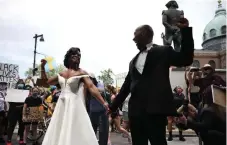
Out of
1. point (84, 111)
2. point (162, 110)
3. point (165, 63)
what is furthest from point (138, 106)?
point (84, 111)

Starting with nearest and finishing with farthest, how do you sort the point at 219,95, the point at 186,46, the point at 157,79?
1. the point at 219,95
2. the point at 186,46
3. the point at 157,79

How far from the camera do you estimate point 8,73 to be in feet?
48.8

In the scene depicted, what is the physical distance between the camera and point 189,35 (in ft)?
10.1

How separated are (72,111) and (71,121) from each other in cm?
16

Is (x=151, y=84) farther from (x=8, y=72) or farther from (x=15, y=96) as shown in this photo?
(x=8, y=72)

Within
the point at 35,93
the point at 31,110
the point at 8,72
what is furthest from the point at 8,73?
the point at 31,110

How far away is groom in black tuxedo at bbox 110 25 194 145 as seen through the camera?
3.12m

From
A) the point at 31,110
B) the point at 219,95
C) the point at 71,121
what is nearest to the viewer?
the point at 219,95

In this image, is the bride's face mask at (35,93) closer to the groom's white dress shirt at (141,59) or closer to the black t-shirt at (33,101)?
the black t-shirt at (33,101)

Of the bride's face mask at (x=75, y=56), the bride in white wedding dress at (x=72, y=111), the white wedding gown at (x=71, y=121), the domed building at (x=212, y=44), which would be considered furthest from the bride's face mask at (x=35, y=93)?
the domed building at (x=212, y=44)

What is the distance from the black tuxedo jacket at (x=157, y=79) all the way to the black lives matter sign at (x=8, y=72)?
1244 cm

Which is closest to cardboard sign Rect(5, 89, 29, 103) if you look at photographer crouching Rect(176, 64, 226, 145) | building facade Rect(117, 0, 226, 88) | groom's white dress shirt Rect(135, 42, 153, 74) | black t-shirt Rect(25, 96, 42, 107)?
black t-shirt Rect(25, 96, 42, 107)

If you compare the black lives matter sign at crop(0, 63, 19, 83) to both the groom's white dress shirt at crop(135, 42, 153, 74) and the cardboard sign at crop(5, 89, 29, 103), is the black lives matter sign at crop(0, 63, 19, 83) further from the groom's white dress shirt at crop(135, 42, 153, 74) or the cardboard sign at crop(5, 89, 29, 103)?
the groom's white dress shirt at crop(135, 42, 153, 74)

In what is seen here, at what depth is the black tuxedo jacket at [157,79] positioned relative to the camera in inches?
122
